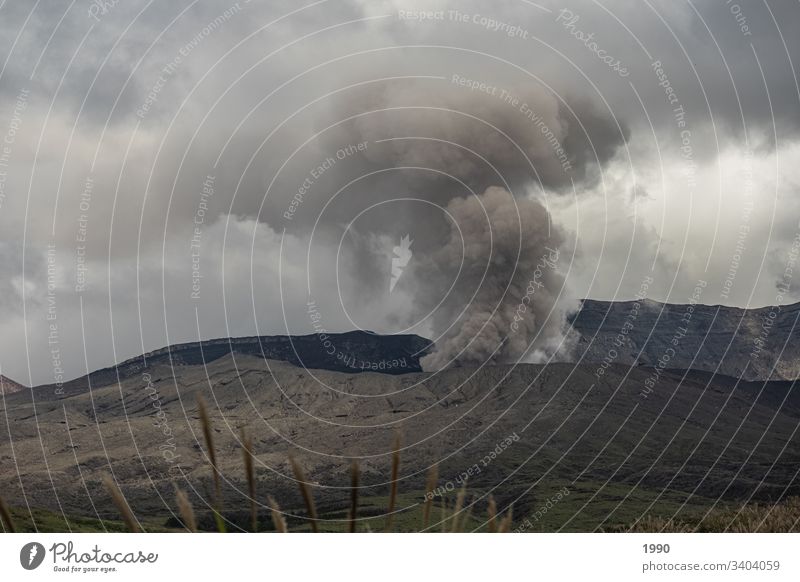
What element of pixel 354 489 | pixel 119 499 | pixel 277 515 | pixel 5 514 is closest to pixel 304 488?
pixel 354 489

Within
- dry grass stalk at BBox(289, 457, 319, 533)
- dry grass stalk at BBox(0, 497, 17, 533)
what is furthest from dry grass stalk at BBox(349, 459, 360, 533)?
dry grass stalk at BBox(0, 497, 17, 533)

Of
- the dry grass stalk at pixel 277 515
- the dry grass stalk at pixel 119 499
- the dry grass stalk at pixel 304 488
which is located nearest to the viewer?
the dry grass stalk at pixel 119 499

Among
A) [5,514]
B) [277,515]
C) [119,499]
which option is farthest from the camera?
[277,515]

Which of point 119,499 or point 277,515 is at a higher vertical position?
point 119,499

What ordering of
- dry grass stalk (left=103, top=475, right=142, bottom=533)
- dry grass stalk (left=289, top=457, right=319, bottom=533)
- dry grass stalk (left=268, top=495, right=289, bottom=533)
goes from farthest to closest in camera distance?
dry grass stalk (left=268, top=495, right=289, bottom=533) → dry grass stalk (left=289, top=457, right=319, bottom=533) → dry grass stalk (left=103, top=475, right=142, bottom=533)

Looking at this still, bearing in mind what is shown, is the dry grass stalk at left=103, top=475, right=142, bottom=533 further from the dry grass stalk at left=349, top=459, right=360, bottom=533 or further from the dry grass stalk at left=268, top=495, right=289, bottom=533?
the dry grass stalk at left=349, top=459, right=360, bottom=533

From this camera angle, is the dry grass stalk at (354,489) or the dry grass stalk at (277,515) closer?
the dry grass stalk at (354,489)

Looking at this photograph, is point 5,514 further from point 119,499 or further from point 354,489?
point 354,489

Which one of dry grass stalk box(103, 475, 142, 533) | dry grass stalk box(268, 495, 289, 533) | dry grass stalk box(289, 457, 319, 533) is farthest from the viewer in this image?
dry grass stalk box(268, 495, 289, 533)

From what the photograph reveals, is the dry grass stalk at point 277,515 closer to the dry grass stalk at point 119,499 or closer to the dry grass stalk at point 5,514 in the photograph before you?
the dry grass stalk at point 119,499

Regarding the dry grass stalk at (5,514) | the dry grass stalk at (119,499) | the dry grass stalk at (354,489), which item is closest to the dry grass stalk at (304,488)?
the dry grass stalk at (354,489)

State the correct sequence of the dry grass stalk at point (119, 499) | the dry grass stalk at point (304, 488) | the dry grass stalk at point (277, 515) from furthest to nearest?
1. the dry grass stalk at point (277, 515)
2. the dry grass stalk at point (304, 488)
3. the dry grass stalk at point (119, 499)
